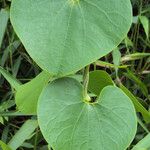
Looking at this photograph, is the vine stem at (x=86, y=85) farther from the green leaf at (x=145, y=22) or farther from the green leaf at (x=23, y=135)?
the green leaf at (x=145, y=22)

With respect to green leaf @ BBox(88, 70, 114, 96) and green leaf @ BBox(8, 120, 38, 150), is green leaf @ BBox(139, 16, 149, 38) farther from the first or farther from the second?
green leaf @ BBox(88, 70, 114, 96)

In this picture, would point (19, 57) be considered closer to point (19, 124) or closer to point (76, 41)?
point (19, 124)

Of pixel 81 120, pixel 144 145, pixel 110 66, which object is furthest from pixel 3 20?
pixel 81 120

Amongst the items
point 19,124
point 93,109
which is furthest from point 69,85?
point 19,124

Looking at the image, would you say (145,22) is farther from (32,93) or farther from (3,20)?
(32,93)

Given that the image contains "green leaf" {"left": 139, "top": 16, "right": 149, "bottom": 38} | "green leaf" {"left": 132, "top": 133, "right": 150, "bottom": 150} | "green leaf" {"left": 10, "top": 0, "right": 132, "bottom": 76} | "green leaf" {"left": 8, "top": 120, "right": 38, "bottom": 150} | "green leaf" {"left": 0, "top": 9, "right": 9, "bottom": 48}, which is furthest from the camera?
"green leaf" {"left": 139, "top": 16, "right": 149, "bottom": 38}

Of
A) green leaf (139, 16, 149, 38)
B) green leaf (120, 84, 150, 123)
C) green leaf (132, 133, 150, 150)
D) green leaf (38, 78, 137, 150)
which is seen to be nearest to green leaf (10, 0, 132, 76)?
green leaf (38, 78, 137, 150)

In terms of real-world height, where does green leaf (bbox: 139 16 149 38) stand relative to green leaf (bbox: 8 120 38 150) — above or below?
above

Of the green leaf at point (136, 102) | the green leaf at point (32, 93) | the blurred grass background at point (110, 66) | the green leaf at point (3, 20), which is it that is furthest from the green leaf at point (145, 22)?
the green leaf at point (32, 93)
